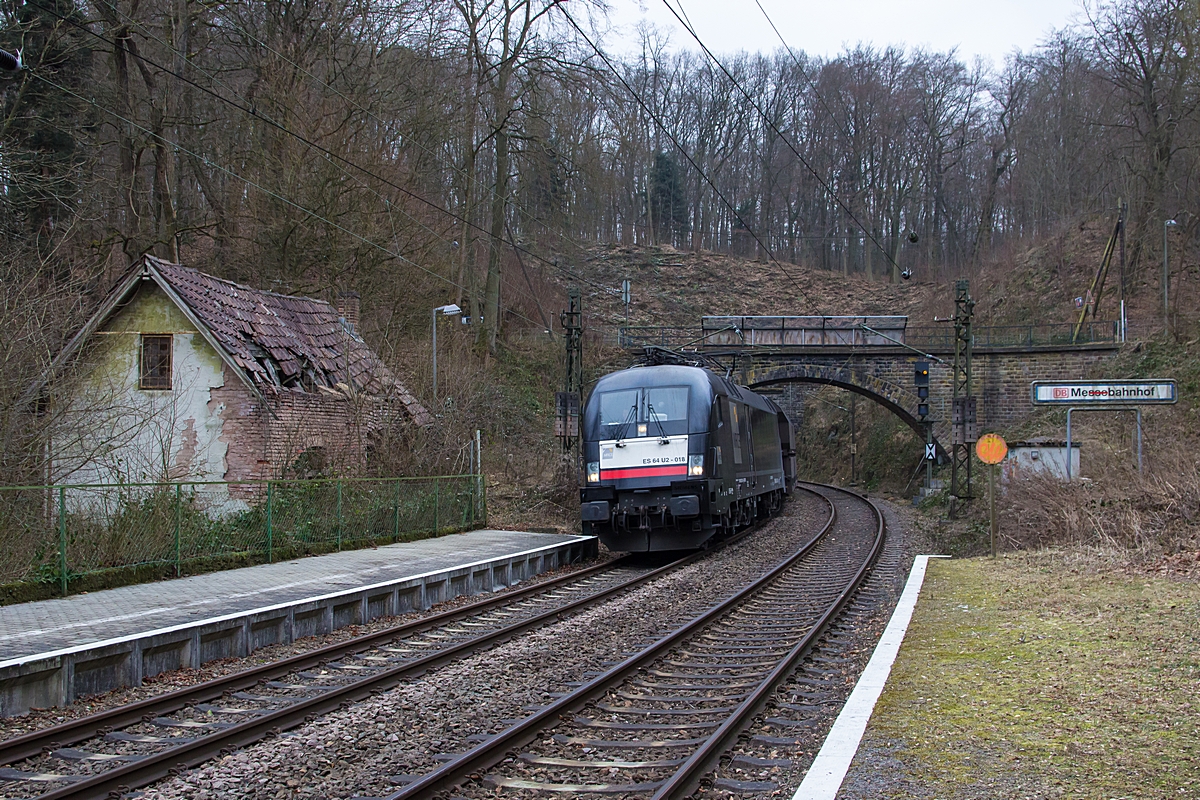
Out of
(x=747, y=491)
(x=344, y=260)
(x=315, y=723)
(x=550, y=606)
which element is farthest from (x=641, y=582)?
(x=344, y=260)

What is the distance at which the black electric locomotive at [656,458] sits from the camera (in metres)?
16.8

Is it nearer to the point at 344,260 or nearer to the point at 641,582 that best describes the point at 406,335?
the point at 344,260

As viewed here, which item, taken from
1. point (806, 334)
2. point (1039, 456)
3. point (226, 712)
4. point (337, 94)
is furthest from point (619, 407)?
point (806, 334)

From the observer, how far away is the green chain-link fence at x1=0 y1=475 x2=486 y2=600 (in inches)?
426

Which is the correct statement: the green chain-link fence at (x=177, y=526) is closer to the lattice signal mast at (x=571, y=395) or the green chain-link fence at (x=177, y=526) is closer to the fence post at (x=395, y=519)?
the fence post at (x=395, y=519)

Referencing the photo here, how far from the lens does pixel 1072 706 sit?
6.67 metres

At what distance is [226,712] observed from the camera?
7.51 meters

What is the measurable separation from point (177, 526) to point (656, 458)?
25.0ft

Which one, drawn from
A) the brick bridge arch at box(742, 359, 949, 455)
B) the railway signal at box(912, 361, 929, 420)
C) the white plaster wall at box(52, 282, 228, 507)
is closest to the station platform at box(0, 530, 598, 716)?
the white plaster wall at box(52, 282, 228, 507)

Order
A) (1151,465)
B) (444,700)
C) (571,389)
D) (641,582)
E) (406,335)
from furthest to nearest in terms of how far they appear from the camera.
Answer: (406,335), (571,389), (1151,465), (641,582), (444,700)

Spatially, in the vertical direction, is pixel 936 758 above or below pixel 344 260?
below

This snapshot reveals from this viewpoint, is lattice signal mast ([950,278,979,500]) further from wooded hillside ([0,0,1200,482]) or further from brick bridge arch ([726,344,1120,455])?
brick bridge arch ([726,344,1120,455])

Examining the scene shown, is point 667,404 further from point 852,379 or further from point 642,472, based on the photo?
point 852,379

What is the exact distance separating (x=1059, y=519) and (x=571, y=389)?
11.2 meters
